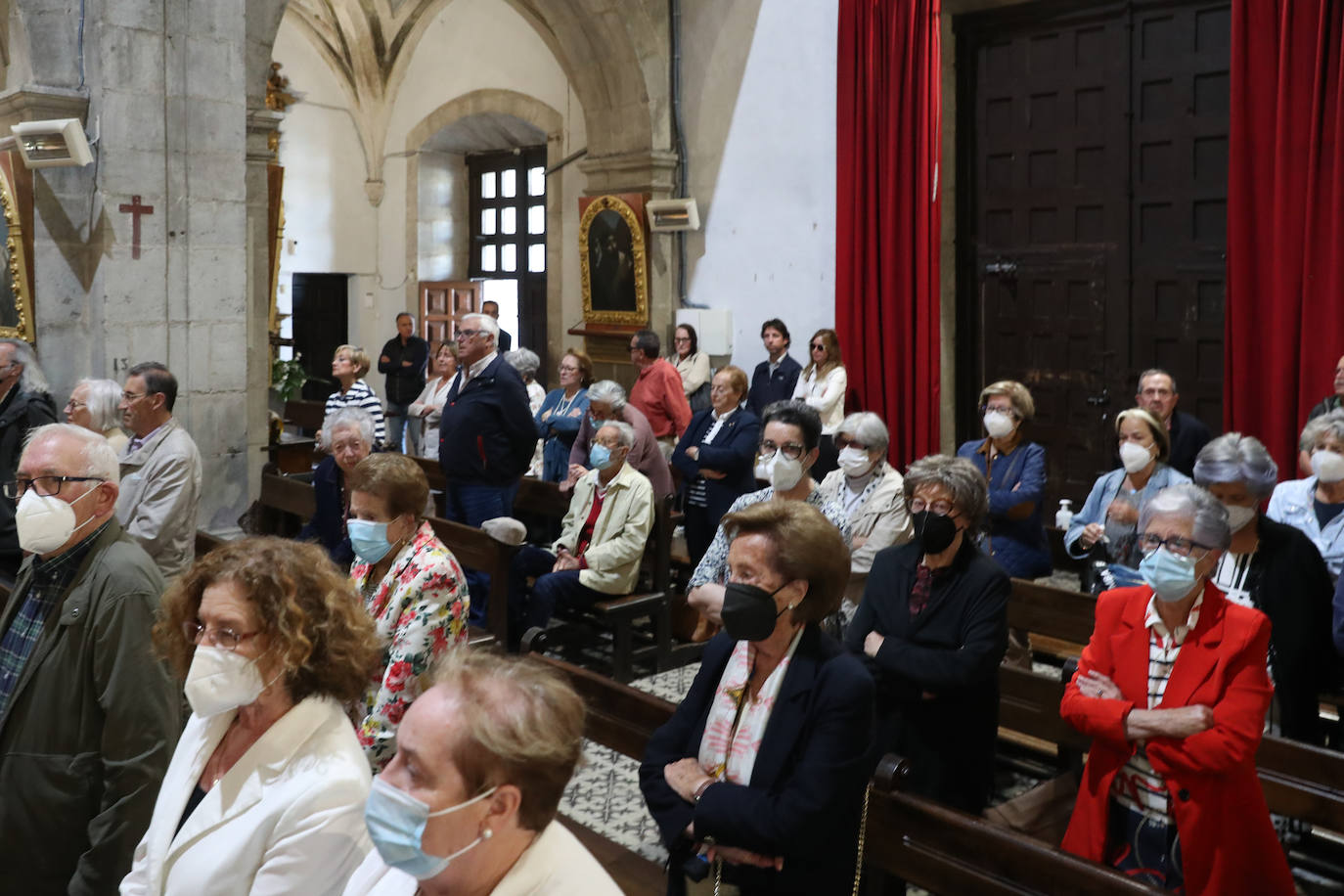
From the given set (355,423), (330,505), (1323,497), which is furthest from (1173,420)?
(330,505)

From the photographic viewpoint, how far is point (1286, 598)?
3725mm

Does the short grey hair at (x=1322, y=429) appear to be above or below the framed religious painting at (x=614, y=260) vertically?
below

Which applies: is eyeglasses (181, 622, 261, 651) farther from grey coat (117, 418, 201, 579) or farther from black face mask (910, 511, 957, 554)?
grey coat (117, 418, 201, 579)

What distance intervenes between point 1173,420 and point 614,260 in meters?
6.26

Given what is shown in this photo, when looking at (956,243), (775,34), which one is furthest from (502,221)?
(956,243)

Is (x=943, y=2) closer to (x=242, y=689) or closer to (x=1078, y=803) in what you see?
(x=1078, y=803)

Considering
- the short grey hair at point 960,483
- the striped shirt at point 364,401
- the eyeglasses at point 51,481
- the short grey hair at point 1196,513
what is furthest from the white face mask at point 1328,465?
the striped shirt at point 364,401

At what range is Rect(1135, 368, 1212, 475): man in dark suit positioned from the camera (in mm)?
6418

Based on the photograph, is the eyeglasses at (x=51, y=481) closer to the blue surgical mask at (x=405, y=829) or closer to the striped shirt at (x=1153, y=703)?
the blue surgical mask at (x=405, y=829)

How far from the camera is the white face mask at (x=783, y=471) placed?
4.79 meters

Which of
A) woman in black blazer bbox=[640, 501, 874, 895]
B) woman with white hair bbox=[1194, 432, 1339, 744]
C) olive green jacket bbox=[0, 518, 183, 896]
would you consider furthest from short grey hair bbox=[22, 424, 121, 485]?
woman with white hair bbox=[1194, 432, 1339, 744]

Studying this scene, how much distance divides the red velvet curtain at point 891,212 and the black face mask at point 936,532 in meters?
6.03

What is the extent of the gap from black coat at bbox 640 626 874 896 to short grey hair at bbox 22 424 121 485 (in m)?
1.74

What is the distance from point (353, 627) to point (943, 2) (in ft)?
27.5
